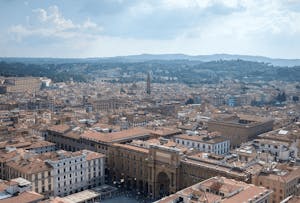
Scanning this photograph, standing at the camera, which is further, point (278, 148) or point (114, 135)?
point (114, 135)

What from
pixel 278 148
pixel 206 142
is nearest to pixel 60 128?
pixel 206 142

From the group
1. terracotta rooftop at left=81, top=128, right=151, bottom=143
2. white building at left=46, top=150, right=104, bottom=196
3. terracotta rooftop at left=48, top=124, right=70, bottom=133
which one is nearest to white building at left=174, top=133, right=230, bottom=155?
terracotta rooftop at left=81, top=128, right=151, bottom=143

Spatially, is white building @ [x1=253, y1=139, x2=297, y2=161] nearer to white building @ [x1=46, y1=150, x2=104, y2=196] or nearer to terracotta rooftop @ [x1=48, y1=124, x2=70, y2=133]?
white building @ [x1=46, y1=150, x2=104, y2=196]

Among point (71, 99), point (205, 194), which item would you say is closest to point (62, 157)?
point (205, 194)

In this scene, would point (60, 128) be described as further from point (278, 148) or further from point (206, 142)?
point (278, 148)

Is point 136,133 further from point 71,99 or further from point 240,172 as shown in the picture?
point 71,99

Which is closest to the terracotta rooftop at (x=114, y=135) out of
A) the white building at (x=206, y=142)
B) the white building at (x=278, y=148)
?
the white building at (x=206, y=142)
